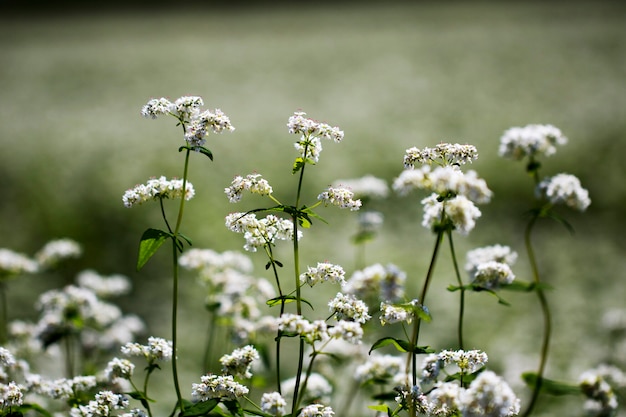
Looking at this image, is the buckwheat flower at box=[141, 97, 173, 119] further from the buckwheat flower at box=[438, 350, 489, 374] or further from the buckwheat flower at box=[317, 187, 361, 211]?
the buckwheat flower at box=[438, 350, 489, 374]

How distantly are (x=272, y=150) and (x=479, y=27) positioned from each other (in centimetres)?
621

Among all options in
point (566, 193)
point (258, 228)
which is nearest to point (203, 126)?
point (258, 228)

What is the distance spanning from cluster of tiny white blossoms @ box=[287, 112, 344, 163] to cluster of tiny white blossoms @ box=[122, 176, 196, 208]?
0.47 m

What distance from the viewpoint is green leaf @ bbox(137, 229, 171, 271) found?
7.50 ft

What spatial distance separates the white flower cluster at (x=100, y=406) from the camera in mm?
2303

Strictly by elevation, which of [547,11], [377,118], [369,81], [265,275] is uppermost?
[547,11]

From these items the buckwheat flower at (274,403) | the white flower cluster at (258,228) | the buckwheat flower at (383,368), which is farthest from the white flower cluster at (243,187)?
the buckwheat flower at (383,368)

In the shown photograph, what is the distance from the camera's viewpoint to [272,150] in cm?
769

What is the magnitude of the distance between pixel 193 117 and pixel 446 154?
3.39 feet

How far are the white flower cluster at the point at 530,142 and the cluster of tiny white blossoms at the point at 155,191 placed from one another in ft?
4.17

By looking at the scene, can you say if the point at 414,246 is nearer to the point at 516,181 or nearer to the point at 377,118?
the point at 516,181

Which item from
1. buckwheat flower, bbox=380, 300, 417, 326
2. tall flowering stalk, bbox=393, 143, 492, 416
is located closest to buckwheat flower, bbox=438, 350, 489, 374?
tall flowering stalk, bbox=393, 143, 492, 416

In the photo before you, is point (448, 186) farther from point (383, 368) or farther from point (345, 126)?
point (345, 126)

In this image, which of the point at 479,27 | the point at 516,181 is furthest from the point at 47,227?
the point at 479,27
